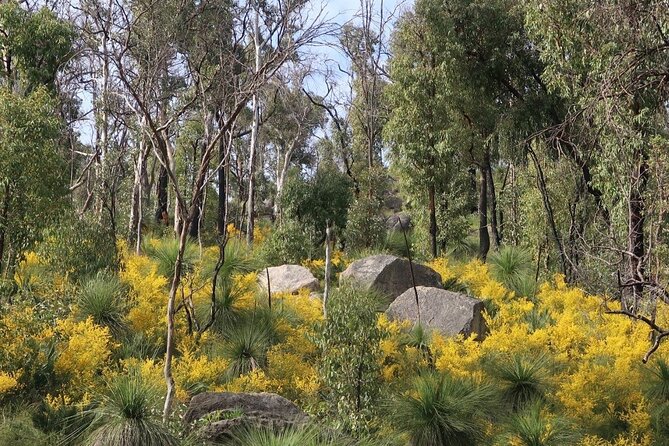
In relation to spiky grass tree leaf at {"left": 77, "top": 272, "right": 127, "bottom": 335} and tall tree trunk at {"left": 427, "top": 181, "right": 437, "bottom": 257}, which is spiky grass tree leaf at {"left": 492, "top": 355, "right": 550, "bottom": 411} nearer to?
spiky grass tree leaf at {"left": 77, "top": 272, "right": 127, "bottom": 335}

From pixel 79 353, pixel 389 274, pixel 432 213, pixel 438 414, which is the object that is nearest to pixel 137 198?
pixel 432 213

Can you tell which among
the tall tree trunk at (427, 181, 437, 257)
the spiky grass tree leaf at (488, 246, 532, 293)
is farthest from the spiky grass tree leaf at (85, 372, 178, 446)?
the tall tree trunk at (427, 181, 437, 257)

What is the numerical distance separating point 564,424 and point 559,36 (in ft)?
25.7

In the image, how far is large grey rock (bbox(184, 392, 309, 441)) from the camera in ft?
20.8

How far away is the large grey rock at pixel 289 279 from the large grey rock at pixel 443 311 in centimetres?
223

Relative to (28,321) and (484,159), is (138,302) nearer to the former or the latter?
(28,321)

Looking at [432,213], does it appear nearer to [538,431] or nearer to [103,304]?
[103,304]

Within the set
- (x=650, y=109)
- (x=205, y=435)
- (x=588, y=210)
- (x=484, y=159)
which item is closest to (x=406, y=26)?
(x=484, y=159)

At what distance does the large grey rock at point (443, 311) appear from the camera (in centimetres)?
1039

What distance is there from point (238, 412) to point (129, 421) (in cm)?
116

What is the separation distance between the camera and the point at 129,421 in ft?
18.9

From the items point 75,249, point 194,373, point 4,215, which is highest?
point 4,215

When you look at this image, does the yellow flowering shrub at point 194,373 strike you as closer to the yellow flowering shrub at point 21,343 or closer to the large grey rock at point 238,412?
the large grey rock at point 238,412

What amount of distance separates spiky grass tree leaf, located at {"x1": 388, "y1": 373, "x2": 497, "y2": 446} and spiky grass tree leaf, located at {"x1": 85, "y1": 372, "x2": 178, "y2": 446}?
106 inches
